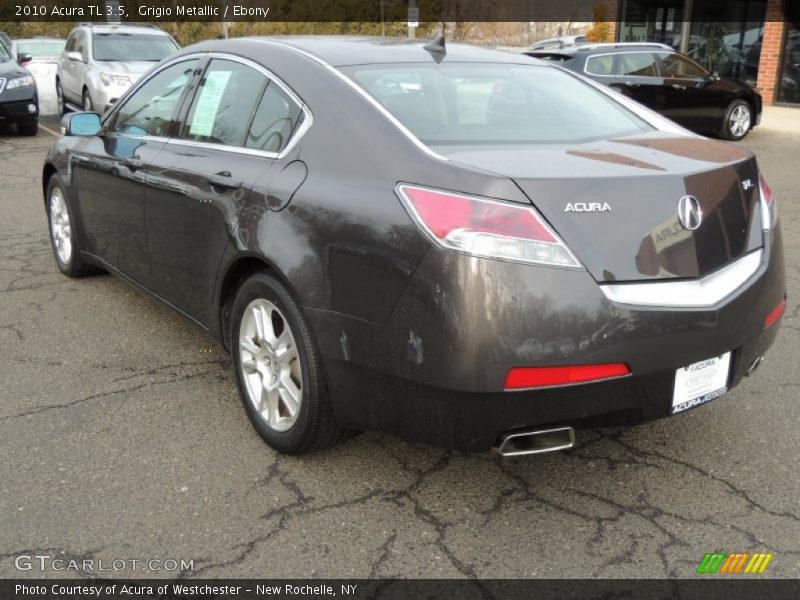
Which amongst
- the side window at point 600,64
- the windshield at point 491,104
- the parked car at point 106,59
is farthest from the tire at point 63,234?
the side window at point 600,64

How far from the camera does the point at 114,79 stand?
12.9 meters

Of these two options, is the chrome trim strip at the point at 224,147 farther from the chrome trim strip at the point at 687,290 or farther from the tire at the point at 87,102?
the tire at the point at 87,102

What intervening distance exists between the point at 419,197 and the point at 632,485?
141 cm

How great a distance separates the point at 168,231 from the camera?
3.92 m

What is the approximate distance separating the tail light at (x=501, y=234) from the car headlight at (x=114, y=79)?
11703 millimetres

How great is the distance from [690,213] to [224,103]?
7.01 feet

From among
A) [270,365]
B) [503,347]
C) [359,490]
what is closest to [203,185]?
[270,365]

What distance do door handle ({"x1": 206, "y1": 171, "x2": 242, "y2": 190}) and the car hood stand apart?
3.12ft

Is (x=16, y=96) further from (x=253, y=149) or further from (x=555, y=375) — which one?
(x=555, y=375)

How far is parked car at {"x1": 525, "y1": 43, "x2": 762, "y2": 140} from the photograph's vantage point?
1279cm

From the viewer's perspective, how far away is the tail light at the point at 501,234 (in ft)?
8.12

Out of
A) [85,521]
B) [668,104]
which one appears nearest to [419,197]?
[85,521]
